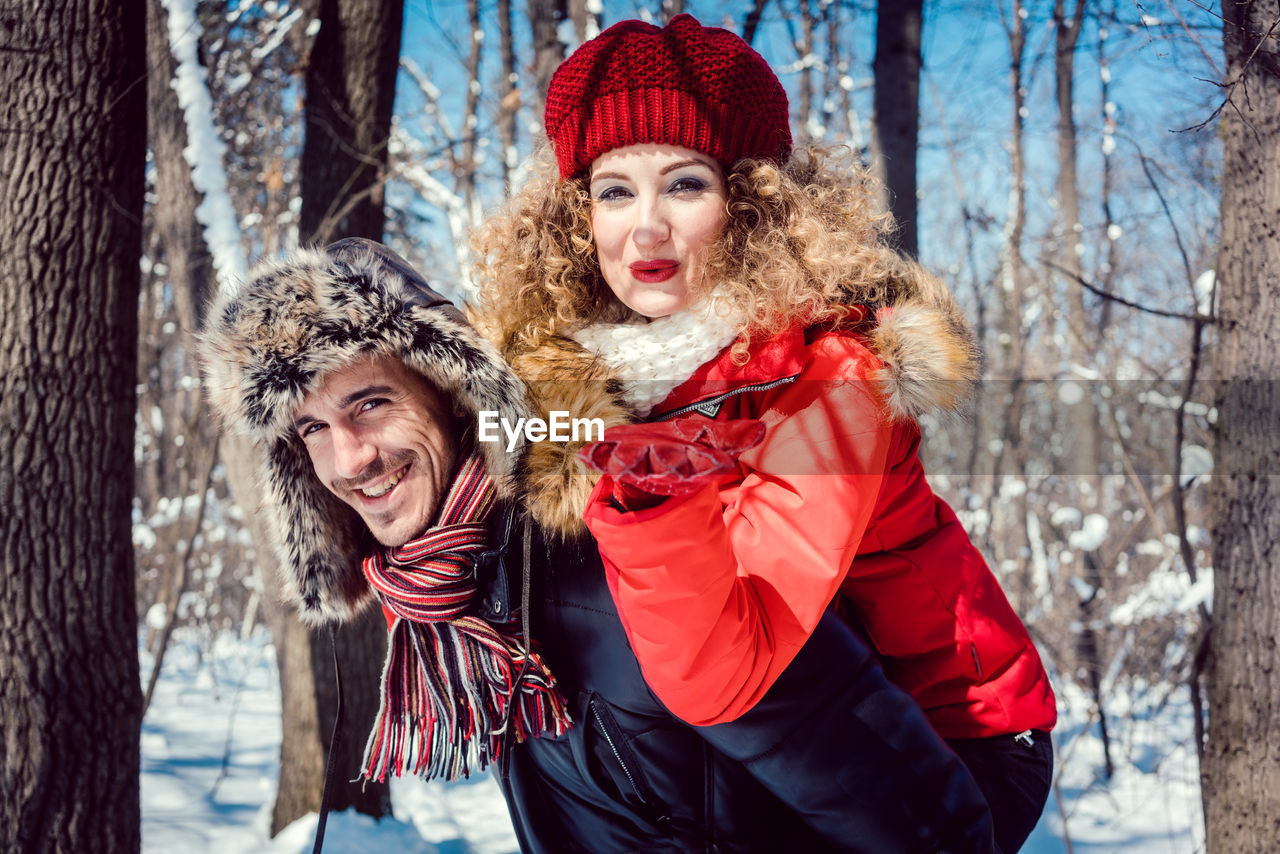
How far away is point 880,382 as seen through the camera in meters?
1.46

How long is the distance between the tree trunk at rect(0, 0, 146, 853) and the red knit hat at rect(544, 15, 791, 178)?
1703 mm

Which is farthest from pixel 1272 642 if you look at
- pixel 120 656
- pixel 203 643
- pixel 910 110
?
pixel 203 643

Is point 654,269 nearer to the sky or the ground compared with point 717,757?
nearer to the sky

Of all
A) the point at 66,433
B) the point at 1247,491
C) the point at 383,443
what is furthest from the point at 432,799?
the point at 1247,491

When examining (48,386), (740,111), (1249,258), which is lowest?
(48,386)

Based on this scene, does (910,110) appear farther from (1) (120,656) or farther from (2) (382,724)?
(1) (120,656)

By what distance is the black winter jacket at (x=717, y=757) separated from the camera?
147cm

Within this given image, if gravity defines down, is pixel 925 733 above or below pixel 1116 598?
above

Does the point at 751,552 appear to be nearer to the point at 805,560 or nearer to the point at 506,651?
the point at 805,560

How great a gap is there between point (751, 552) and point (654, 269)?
661mm

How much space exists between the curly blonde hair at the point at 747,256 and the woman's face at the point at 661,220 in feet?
0.12

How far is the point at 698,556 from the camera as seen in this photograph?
1.17 metres

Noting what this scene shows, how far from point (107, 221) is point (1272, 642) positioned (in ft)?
12.5

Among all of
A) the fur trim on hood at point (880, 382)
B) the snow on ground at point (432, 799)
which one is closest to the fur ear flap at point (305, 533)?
the fur trim on hood at point (880, 382)
